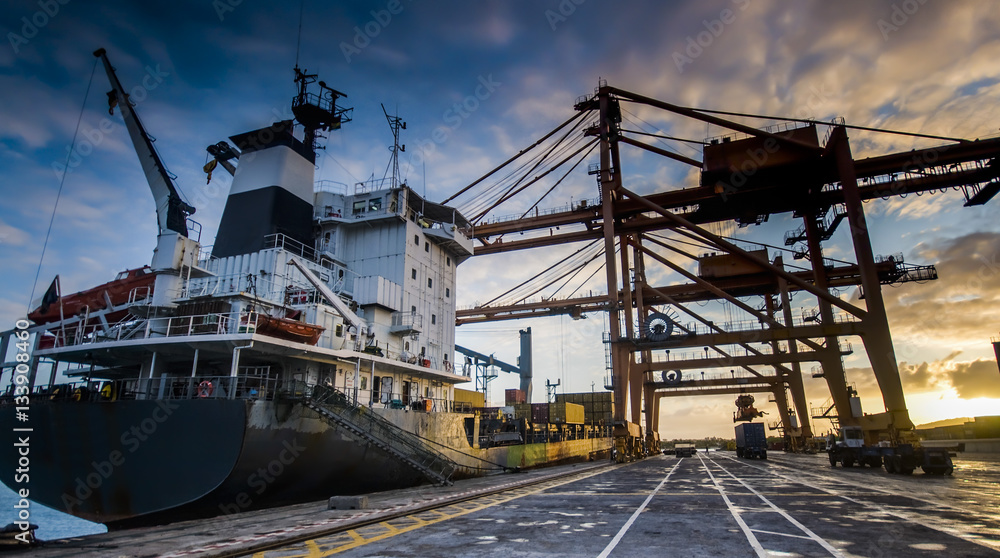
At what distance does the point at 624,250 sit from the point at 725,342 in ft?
44.0

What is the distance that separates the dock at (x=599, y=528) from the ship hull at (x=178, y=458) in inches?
104

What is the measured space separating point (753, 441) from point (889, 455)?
860 inches

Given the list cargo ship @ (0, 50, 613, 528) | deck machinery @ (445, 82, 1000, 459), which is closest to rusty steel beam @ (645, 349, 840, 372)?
deck machinery @ (445, 82, 1000, 459)

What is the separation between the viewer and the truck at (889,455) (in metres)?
23.2

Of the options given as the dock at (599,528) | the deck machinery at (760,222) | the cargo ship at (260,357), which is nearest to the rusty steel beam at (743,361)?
the deck machinery at (760,222)

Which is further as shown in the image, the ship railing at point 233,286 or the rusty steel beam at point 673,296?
the rusty steel beam at point 673,296

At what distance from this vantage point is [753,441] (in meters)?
46.1

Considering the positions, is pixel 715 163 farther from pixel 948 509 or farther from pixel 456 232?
pixel 948 509

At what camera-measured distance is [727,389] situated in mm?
59250

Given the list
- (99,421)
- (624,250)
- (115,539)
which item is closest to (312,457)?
(99,421)

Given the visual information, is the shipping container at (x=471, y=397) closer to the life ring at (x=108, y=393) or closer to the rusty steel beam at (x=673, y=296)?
the rusty steel beam at (x=673, y=296)

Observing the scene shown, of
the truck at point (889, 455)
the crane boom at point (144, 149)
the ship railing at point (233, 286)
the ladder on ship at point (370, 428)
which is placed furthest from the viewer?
the truck at point (889, 455)

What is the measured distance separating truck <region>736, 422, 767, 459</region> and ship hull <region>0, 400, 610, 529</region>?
40099 mm

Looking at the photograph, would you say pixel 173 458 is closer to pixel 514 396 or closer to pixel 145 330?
pixel 145 330
